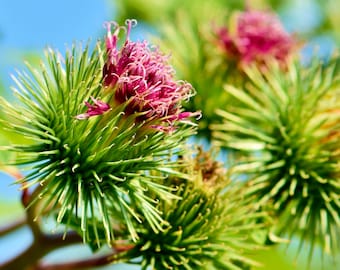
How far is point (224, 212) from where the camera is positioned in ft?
8.16

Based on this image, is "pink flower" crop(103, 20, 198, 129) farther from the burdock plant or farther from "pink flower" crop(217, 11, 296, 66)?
"pink flower" crop(217, 11, 296, 66)

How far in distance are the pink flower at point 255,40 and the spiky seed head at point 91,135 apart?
1.07m

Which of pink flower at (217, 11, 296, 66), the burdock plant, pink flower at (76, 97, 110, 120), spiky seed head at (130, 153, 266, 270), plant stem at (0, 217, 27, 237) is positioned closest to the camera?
pink flower at (76, 97, 110, 120)

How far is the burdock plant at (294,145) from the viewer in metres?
2.79

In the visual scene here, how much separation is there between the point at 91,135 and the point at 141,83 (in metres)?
0.22

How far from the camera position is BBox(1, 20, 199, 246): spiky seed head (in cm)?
224

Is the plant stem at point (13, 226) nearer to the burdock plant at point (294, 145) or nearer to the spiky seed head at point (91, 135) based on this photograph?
the spiky seed head at point (91, 135)

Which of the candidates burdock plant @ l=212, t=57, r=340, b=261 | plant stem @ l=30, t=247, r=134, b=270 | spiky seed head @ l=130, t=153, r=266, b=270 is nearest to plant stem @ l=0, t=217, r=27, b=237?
plant stem @ l=30, t=247, r=134, b=270

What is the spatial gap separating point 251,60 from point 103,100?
1213 mm

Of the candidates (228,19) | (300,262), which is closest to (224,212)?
(300,262)

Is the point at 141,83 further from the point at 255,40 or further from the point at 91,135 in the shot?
the point at 255,40

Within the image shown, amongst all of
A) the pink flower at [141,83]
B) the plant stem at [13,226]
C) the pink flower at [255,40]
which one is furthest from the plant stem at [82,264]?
the pink flower at [255,40]

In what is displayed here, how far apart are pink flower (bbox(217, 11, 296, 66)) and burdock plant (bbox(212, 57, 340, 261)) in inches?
9.8

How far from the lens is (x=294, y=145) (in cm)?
→ 289
